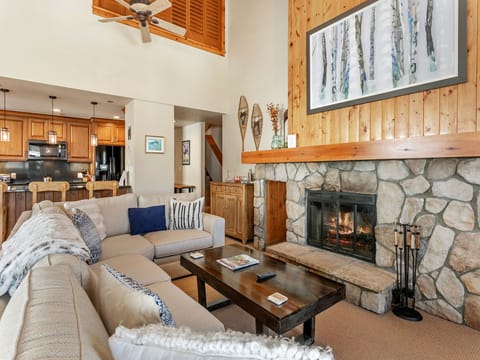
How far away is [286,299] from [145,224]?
2.10m

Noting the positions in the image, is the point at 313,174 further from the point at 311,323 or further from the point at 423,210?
the point at 311,323

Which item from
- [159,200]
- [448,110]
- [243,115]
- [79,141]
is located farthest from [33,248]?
[79,141]

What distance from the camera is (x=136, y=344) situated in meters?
0.65

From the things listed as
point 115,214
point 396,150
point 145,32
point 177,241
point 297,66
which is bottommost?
point 177,241

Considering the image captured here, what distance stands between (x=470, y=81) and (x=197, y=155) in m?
5.72

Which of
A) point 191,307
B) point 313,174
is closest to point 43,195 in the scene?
point 191,307

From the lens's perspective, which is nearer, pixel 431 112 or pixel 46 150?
pixel 431 112

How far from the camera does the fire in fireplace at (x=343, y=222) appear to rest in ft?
9.08

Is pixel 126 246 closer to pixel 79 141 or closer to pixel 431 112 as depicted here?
pixel 431 112

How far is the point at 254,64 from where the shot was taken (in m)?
4.75

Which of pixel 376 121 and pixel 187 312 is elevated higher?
pixel 376 121

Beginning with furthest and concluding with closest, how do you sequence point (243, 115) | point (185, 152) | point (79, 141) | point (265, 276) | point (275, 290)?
point (185, 152), point (79, 141), point (243, 115), point (265, 276), point (275, 290)

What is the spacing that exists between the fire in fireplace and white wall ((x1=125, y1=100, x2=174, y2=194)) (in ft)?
8.98

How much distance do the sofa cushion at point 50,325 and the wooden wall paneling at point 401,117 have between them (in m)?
2.62
